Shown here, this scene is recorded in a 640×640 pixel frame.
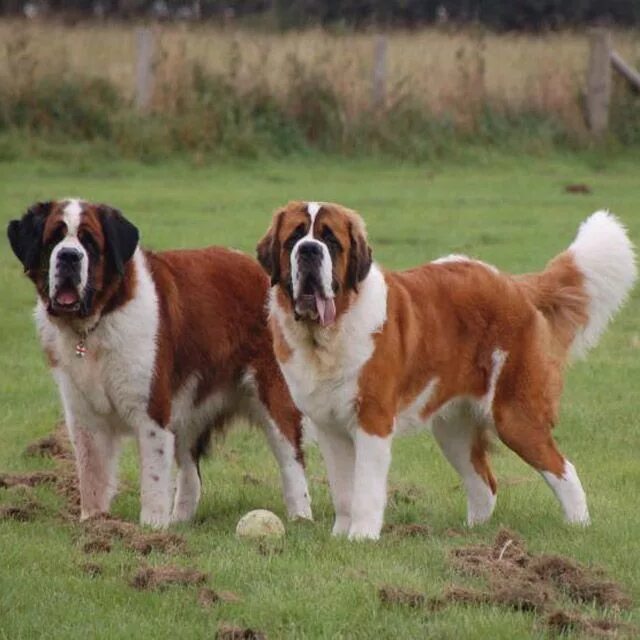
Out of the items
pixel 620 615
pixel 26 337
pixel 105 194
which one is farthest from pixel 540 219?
pixel 620 615

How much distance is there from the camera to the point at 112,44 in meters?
27.5

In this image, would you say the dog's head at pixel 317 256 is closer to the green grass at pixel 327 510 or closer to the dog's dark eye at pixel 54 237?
the green grass at pixel 327 510

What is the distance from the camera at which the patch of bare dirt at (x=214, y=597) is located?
6536 mm

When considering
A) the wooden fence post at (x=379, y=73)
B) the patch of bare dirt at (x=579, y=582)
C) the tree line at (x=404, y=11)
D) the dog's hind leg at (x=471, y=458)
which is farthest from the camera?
the tree line at (x=404, y=11)

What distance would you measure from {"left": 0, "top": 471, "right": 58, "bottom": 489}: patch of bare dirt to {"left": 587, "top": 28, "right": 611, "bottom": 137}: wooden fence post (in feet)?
62.8

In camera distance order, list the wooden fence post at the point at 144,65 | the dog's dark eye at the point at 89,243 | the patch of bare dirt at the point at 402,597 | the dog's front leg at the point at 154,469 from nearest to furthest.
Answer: the patch of bare dirt at the point at 402,597
the dog's dark eye at the point at 89,243
the dog's front leg at the point at 154,469
the wooden fence post at the point at 144,65

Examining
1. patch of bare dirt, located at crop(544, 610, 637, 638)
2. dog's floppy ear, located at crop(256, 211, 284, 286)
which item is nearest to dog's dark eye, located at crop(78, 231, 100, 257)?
dog's floppy ear, located at crop(256, 211, 284, 286)

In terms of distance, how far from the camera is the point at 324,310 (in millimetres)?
7930

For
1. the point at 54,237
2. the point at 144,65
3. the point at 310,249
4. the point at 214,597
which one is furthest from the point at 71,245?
the point at 144,65

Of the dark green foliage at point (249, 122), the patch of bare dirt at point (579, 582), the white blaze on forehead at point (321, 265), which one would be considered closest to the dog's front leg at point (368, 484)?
the white blaze on forehead at point (321, 265)

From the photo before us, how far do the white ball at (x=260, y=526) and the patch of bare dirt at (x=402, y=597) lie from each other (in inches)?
56.9

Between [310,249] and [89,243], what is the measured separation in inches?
46.1

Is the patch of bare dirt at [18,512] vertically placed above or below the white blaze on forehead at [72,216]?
below

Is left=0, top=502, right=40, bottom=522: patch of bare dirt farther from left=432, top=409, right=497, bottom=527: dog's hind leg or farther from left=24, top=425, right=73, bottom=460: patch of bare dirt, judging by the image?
left=432, top=409, right=497, bottom=527: dog's hind leg
